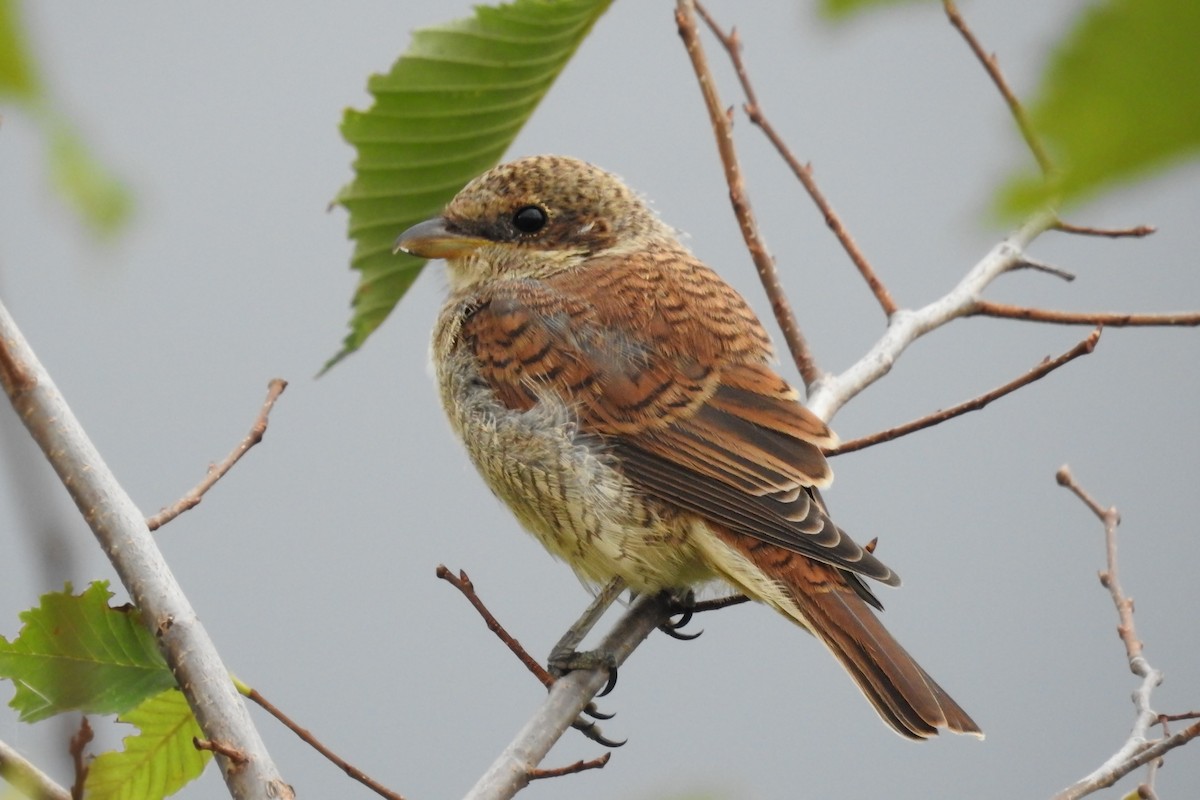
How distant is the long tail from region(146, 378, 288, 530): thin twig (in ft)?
3.56

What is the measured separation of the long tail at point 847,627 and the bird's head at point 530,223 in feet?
3.75

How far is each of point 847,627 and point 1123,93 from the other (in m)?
2.50

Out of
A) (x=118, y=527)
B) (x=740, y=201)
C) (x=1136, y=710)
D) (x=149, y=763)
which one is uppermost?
(x=740, y=201)

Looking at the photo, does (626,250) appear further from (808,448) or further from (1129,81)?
(1129,81)

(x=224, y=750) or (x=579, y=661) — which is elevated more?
(x=224, y=750)

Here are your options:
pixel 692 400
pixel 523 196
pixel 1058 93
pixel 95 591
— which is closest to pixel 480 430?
pixel 692 400

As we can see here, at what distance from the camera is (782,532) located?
110 inches

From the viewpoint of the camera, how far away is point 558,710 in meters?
2.36

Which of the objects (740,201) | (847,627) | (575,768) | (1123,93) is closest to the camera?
(1123,93)

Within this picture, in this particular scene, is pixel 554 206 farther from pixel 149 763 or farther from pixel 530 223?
pixel 149 763

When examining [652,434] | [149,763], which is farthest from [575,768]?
[652,434]

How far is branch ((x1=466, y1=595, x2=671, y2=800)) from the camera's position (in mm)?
1994

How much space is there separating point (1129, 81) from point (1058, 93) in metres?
0.03

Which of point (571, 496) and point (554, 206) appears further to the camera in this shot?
point (554, 206)
